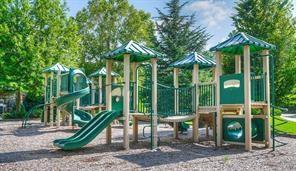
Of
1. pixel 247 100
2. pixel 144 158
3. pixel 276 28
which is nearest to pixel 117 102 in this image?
pixel 144 158

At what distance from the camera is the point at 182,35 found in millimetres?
29859

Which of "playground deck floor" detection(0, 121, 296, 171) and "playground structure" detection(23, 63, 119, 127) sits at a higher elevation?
"playground structure" detection(23, 63, 119, 127)

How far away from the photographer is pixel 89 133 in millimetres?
9164

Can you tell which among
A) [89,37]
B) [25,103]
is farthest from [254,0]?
[25,103]

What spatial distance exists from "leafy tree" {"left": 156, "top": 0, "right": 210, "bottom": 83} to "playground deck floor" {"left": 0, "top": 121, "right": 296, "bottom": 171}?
61.1ft

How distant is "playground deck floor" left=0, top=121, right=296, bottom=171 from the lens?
→ 6961 millimetres

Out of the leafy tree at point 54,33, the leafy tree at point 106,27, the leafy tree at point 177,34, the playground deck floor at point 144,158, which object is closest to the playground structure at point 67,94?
the playground deck floor at point 144,158

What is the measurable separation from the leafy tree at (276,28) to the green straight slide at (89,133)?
74.8 ft

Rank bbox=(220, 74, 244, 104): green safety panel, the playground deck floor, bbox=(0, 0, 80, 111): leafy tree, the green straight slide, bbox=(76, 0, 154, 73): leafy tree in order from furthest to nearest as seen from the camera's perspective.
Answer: bbox=(76, 0, 154, 73): leafy tree → bbox=(0, 0, 80, 111): leafy tree → bbox=(220, 74, 244, 104): green safety panel → the green straight slide → the playground deck floor

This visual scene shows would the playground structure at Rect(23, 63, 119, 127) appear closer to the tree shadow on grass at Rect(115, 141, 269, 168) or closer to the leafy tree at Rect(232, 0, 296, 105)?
the tree shadow on grass at Rect(115, 141, 269, 168)

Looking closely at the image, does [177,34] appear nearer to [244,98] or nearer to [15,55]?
[15,55]

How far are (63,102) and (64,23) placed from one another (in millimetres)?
16135

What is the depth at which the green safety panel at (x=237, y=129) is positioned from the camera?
9.91 m

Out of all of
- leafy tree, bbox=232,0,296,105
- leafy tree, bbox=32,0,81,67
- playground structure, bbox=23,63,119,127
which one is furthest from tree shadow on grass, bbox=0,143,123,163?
leafy tree, bbox=232,0,296,105
